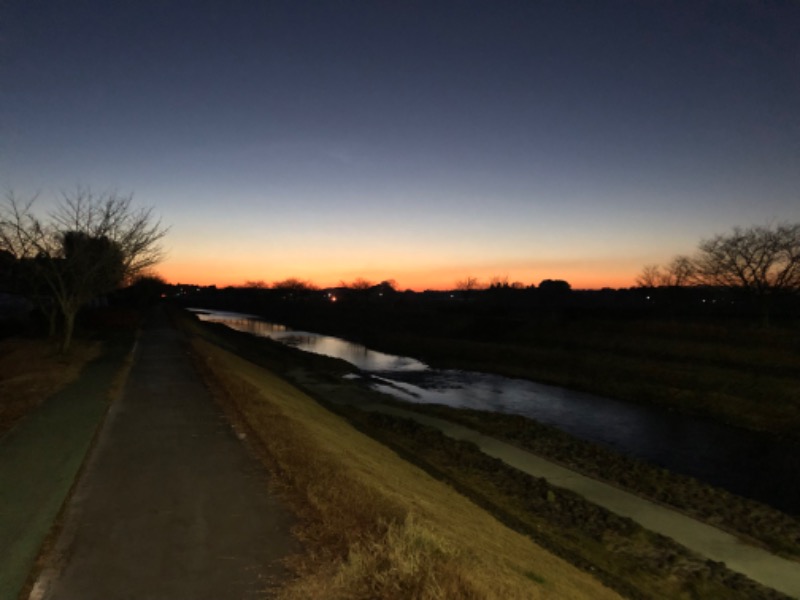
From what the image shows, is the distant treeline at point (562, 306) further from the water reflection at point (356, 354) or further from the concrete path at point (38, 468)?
the concrete path at point (38, 468)

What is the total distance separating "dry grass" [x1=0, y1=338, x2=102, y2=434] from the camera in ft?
42.0

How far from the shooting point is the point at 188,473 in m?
8.57

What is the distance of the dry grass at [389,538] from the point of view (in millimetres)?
5062

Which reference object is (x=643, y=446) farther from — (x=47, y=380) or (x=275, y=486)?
(x=47, y=380)

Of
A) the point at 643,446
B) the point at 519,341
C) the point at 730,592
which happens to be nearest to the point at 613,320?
the point at 519,341

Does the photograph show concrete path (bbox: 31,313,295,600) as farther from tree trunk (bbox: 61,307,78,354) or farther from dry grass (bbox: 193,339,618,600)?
tree trunk (bbox: 61,307,78,354)

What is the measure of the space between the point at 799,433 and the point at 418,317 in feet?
191

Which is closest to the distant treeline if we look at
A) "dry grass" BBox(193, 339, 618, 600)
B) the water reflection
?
Result: the water reflection

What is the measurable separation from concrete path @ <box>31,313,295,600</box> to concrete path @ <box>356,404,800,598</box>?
345 inches

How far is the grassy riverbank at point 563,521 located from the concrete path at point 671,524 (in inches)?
21.2

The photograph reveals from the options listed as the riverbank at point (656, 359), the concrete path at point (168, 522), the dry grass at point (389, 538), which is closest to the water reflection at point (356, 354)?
the riverbank at point (656, 359)

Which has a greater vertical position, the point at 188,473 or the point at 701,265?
the point at 701,265

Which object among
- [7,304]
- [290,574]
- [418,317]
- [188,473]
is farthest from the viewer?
[418,317]

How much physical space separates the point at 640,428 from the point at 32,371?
23.5 metres
